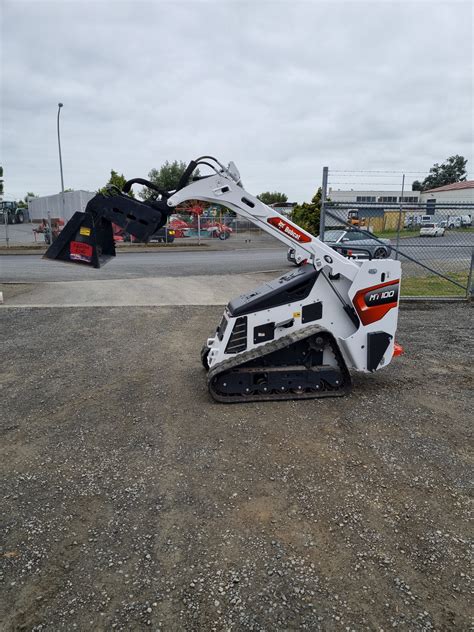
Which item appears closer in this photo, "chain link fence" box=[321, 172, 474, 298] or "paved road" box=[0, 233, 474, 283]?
"chain link fence" box=[321, 172, 474, 298]

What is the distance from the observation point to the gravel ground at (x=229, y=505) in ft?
7.85

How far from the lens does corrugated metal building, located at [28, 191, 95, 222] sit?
37.4 m

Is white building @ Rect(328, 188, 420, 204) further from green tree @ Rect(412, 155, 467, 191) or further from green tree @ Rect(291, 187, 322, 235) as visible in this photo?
green tree @ Rect(412, 155, 467, 191)

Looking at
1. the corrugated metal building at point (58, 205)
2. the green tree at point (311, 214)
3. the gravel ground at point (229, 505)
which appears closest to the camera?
the gravel ground at point (229, 505)

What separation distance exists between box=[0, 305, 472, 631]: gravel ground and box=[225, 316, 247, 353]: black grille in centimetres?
63

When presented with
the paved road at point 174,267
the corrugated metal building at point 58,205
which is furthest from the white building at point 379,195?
the corrugated metal building at point 58,205

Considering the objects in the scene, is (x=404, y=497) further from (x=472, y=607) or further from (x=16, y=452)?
(x=16, y=452)

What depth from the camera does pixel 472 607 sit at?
7.79ft

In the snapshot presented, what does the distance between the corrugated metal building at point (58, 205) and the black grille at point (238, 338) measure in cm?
2898

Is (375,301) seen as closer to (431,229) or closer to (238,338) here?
(238,338)

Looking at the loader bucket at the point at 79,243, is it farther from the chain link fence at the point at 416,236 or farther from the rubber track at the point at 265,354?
the chain link fence at the point at 416,236

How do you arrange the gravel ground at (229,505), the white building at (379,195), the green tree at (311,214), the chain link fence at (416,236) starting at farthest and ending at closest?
the green tree at (311,214), the white building at (379,195), the chain link fence at (416,236), the gravel ground at (229,505)

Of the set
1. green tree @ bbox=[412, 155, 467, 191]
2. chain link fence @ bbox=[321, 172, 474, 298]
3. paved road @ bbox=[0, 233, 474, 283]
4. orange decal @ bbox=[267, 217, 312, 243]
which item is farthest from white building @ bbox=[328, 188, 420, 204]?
green tree @ bbox=[412, 155, 467, 191]

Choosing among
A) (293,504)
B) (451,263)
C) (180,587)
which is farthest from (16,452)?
(451,263)
